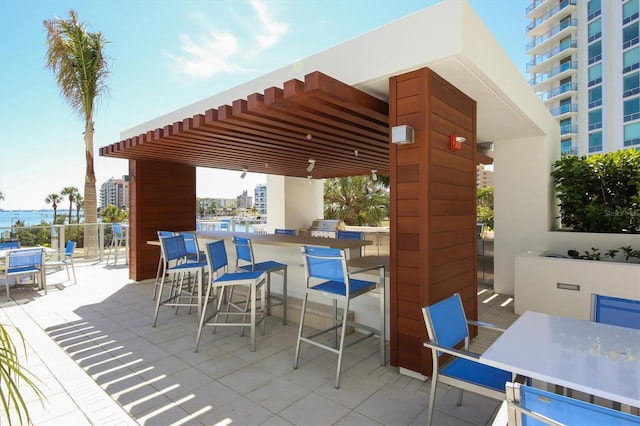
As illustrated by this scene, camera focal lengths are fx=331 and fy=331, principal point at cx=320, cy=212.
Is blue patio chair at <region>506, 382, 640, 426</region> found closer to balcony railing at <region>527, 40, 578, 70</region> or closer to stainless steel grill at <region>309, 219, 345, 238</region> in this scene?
stainless steel grill at <region>309, 219, 345, 238</region>

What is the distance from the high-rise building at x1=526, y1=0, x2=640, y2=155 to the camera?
2203 centimetres

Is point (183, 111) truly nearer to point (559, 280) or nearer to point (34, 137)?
point (559, 280)

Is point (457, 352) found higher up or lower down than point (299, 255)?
lower down

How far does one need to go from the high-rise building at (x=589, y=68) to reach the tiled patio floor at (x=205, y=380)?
89.3 feet

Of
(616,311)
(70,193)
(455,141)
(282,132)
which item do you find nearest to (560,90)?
(455,141)

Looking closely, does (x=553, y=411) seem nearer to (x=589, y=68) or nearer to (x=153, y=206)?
(x=153, y=206)

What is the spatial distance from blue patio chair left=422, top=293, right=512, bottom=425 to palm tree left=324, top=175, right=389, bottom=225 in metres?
13.0

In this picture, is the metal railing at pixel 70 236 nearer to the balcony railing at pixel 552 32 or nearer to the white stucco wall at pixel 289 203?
the white stucco wall at pixel 289 203

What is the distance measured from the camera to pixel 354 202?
50.5ft

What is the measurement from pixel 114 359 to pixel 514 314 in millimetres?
4788

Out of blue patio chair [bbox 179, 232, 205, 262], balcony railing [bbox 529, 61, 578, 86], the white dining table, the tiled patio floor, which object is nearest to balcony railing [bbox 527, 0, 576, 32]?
balcony railing [bbox 529, 61, 578, 86]

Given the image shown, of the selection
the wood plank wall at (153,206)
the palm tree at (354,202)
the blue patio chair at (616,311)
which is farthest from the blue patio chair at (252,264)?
the palm tree at (354,202)

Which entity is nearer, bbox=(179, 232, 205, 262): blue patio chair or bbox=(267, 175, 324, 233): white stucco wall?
bbox=(179, 232, 205, 262): blue patio chair

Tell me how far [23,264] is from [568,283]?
815 centimetres
